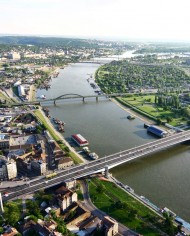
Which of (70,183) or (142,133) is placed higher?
(70,183)

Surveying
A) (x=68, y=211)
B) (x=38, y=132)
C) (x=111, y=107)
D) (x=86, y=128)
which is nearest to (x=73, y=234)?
(x=68, y=211)

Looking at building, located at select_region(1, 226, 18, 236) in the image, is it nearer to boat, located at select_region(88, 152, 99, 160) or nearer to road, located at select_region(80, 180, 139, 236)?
road, located at select_region(80, 180, 139, 236)

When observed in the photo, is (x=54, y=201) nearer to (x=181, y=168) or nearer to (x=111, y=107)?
(x=181, y=168)

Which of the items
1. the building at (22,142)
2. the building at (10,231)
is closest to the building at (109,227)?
the building at (10,231)

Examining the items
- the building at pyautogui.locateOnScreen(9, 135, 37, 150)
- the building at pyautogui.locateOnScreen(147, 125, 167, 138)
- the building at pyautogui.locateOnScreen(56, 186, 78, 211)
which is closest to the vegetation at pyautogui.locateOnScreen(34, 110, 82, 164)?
the building at pyautogui.locateOnScreen(9, 135, 37, 150)

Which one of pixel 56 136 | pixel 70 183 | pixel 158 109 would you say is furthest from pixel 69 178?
pixel 158 109

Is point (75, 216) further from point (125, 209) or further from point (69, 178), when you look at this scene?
point (69, 178)
